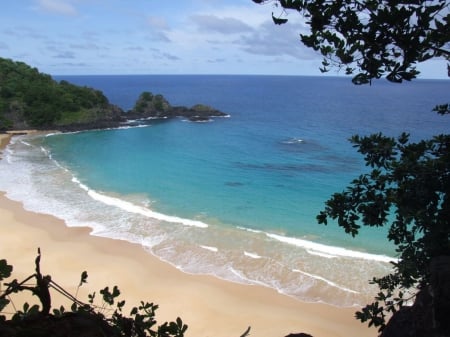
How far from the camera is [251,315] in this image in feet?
45.3

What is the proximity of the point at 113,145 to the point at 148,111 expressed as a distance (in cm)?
2268

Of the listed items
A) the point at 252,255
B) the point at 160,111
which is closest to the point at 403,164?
the point at 252,255

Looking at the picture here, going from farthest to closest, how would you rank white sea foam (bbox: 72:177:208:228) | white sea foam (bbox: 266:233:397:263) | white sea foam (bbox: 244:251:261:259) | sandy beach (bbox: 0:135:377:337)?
white sea foam (bbox: 72:177:208:228) < white sea foam (bbox: 266:233:397:263) < white sea foam (bbox: 244:251:261:259) < sandy beach (bbox: 0:135:377:337)

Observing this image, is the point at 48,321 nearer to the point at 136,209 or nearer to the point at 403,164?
the point at 403,164

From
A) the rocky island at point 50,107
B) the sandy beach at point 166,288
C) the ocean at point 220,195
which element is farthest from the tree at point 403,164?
the rocky island at point 50,107

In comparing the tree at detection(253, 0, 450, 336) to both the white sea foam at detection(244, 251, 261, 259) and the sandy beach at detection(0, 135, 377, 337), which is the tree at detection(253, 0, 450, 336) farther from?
the white sea foam at detection(244, 251, 261, 259)

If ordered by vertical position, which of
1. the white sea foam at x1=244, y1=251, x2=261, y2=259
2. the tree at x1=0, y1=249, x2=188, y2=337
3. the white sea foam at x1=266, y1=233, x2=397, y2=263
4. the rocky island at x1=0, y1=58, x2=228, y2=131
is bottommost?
the white sea foam at x1=244, y1=251, x2=261, y2=259

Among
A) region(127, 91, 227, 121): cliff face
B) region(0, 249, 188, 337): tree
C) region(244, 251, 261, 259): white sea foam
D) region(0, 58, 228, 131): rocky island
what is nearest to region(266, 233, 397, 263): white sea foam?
region(244, 251, 261, 259): white sea foam

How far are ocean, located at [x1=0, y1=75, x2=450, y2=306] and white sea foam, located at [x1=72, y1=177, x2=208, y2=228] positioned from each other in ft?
0.19

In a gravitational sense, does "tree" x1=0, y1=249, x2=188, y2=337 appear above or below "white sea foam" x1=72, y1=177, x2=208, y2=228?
above

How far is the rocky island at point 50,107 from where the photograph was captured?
54.1m

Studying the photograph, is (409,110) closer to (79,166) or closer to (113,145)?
(113,145)

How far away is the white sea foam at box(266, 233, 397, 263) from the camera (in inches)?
727

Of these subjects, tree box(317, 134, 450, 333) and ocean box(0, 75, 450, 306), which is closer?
tree box(317, 134, 450, 333)
